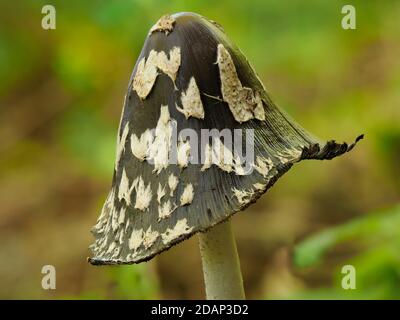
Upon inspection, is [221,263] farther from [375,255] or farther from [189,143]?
[375,255]

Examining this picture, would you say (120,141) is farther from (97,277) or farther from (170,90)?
(97,277)

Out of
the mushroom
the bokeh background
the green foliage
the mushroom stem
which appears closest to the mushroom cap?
the mushroom

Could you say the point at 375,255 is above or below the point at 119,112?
below

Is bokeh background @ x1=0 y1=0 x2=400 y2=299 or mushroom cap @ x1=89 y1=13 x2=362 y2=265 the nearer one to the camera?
mushroom cap @ x1=89 y1=13 x2=362 y2=265

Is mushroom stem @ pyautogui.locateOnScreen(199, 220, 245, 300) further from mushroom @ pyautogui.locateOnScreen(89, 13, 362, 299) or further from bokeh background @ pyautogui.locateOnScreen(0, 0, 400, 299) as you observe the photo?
bokeh background @ pyautogui.locateOnScreen(0, 0, 400, 299)

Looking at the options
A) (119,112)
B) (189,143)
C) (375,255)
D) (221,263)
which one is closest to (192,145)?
(189,143)

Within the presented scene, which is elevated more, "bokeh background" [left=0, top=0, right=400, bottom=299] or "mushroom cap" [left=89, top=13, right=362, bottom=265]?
"bokeh background" [left=0, top=0, right=400, bottom=299]

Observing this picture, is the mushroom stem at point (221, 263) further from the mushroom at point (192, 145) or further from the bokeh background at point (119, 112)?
the bokeh background at point (119, 112)
